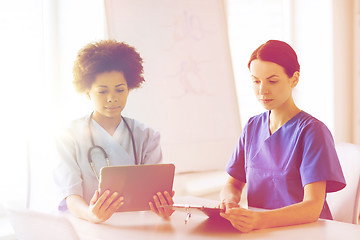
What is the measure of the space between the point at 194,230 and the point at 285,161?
37cm

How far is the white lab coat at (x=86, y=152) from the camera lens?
135 cm

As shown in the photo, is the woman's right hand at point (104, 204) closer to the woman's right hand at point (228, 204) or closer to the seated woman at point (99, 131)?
the seated woman at point (99, 131)

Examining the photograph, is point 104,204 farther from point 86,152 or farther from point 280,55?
point 280,55

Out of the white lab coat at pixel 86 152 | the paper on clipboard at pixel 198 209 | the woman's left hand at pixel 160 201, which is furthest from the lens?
the white lab coat at pixel 86 152

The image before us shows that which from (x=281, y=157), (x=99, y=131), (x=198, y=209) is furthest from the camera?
(x=99, y=131)

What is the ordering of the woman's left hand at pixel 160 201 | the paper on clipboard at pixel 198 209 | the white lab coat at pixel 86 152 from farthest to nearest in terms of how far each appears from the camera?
the white lab coat at pixel 86 152 → the woman's left hand at pixel 160 201 → the paper on clipboard at pixel 198 209

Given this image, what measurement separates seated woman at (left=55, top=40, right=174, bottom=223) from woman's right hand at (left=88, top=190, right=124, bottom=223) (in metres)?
0.15

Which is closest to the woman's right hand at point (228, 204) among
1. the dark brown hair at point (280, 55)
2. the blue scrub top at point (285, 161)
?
the blue scrub top at point (285, 161)

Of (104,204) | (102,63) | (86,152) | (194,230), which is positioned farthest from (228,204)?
(102,63)

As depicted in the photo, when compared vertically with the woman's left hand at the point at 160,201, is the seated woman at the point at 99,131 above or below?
above

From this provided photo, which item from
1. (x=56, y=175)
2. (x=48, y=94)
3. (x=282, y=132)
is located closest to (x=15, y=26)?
(x=48, y=94)

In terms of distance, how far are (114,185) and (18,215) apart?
332mm

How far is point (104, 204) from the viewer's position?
3.70ft

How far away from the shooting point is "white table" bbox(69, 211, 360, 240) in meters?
1.05
